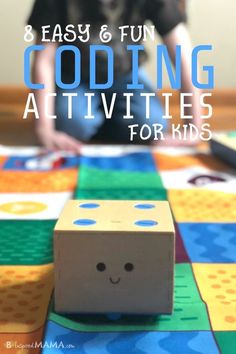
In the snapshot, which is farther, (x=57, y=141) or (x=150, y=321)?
(x=57, y=141)

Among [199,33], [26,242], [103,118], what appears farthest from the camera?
[199,33]

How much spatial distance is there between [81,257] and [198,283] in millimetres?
150

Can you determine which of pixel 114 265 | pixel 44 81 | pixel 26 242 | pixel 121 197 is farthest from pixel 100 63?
pixel 114 265

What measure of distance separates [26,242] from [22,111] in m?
1.11

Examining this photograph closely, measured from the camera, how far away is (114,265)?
1.64ft

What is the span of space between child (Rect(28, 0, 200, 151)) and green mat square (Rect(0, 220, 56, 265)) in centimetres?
52

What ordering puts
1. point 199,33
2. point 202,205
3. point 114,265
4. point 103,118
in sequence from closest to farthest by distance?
point 114,265, point 202,205, point 103,118, point 199,33

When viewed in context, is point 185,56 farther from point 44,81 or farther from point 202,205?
point 202,205

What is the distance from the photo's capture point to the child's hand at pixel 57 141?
3.90ft

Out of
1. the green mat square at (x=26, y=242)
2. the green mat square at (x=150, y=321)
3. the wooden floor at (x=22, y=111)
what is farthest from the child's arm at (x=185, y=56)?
the green mat square at (x=150, y=321)

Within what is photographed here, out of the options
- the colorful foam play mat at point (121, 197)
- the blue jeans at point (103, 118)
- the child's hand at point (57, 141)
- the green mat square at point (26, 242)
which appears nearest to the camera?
the colorful foam play mat at point (121, 197)

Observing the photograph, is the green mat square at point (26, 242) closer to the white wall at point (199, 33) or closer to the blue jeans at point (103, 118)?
the blue jeans at point (103, 118)

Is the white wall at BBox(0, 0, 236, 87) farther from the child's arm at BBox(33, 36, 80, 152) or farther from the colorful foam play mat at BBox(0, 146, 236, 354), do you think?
the colorful foam play mat at BBox(0, 146, 236, 354)

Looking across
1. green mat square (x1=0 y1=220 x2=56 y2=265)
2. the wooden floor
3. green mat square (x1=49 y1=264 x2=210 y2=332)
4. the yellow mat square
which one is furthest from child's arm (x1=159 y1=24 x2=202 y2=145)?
green mat square (x1=49 y1=264 x2=210 y2=332)
